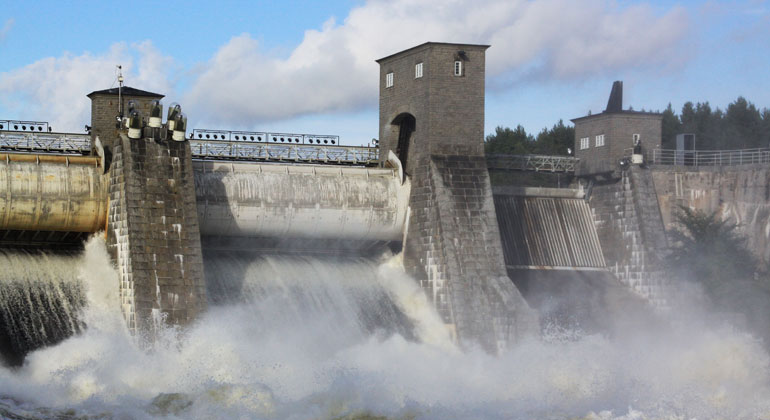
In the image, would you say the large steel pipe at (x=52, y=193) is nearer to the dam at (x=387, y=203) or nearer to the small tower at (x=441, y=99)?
the dam at (x=387, y=203)

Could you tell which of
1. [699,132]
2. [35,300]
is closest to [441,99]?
[35,300]

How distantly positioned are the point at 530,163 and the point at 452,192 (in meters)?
8.35

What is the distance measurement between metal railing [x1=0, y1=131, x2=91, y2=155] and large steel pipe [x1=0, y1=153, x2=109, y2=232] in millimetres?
3326

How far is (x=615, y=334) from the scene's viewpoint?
46.9 metres

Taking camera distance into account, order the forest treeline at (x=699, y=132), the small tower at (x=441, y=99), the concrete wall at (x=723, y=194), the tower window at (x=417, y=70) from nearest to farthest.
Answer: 1. the small tower at (x=441, y=99)
2. the tower window at (x=417, y=70)
3. the concrete wall at (x=723, y=194)
4. the forest treeline at (x=699, y=132)

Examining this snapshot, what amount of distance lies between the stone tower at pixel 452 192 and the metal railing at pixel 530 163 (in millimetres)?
4449

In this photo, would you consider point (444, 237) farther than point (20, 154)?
Yes

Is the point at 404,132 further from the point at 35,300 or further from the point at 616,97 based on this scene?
the point at 35,300

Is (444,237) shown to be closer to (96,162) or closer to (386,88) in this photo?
(386,88)

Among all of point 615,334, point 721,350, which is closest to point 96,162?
point 615,334

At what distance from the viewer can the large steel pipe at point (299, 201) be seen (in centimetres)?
4372

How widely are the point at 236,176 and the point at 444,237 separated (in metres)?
9.03

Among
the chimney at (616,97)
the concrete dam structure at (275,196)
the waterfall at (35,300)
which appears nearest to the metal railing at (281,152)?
the concrete dam structure at (275,196)

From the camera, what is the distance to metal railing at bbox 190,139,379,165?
4700 centimetres
